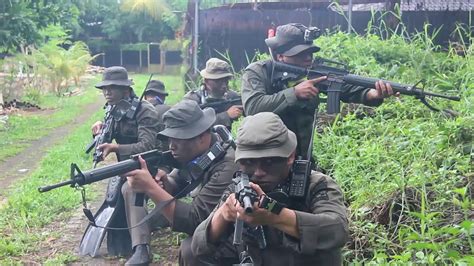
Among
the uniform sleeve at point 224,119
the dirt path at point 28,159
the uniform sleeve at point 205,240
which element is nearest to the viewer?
the uniform sleeve at point 205,240

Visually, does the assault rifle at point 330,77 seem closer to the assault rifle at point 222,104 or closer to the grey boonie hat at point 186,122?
the grey boonie hat at point 186,122

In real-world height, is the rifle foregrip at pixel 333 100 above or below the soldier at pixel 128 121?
above

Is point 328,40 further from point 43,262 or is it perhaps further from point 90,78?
point 90,78

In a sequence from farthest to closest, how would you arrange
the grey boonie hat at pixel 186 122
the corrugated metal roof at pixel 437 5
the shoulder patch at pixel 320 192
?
the corrugated metal roof at pixel 437 5
the grey boonie hat at pixel 186 122
the shoulder patch at pixel 320 192

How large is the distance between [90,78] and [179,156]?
27165 mm

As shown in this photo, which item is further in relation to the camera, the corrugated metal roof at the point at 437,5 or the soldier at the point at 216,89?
the corrugated metal roof at the point at 437,5

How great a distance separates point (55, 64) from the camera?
21.6 m

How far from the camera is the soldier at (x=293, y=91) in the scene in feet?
15.2

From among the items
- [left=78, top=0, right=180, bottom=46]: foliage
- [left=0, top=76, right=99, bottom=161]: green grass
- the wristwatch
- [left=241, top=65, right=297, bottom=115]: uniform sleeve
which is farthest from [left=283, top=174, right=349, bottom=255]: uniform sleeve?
[left=78, top=0, right=180, bottom=46]: foliage

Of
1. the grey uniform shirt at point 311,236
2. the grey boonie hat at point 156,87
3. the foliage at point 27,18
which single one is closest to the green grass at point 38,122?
the foliage at point 27,18

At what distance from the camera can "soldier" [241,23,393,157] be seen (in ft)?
15.2

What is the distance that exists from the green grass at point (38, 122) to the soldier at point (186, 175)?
7.43 metres

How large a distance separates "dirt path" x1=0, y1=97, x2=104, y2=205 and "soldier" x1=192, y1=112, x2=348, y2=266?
5.53 m

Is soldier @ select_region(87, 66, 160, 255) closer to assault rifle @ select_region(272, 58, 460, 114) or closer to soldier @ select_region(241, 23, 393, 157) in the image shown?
soldier @ select_region(241, 23, 393, 157)
